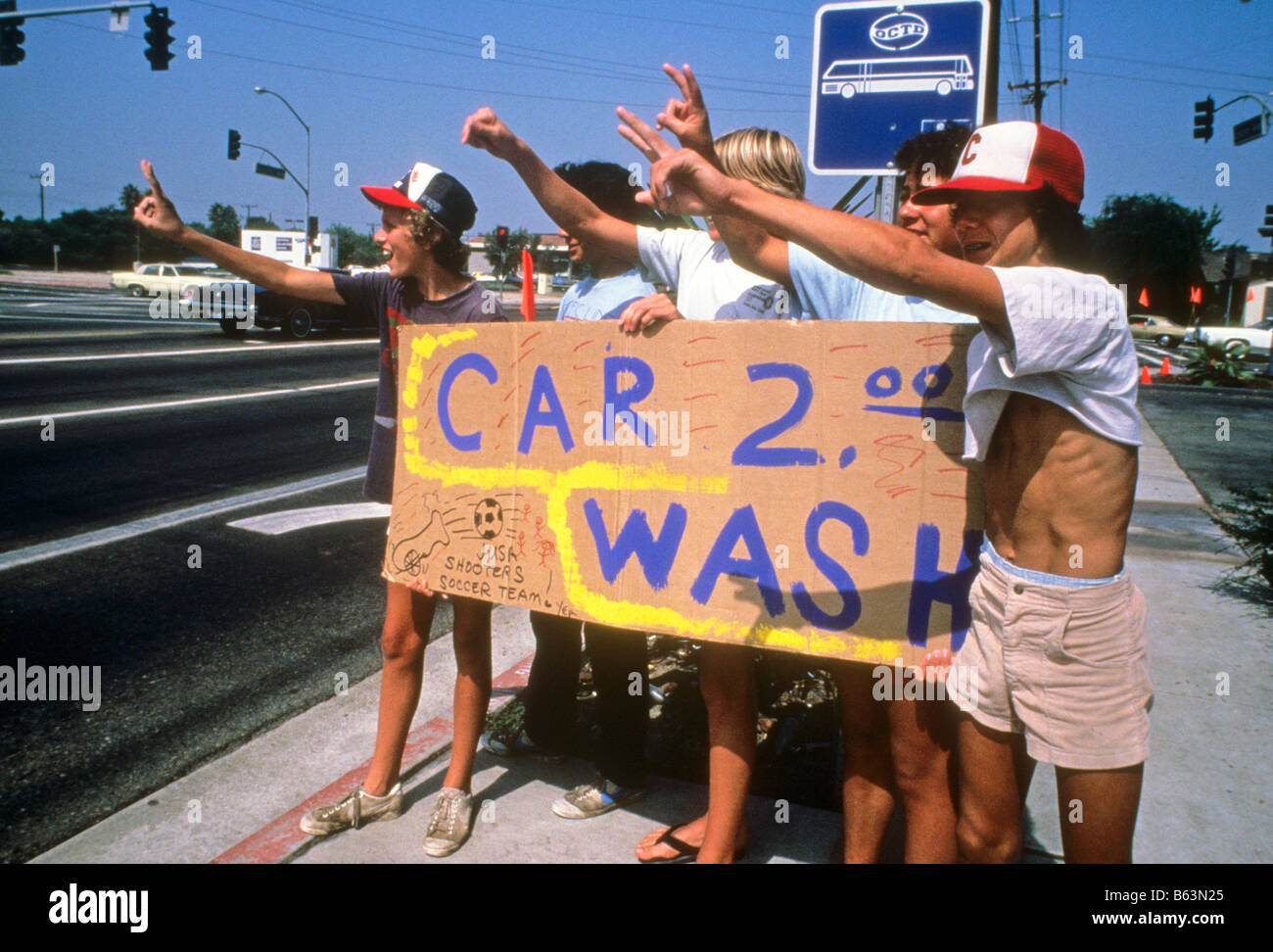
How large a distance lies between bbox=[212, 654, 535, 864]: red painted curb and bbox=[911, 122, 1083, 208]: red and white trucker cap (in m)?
2.57

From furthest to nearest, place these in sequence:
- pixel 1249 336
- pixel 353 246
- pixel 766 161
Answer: pixel 353 246 < pixel 1249 336 < pixel 766 161

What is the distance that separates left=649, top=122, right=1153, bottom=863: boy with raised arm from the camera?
1.71 metres

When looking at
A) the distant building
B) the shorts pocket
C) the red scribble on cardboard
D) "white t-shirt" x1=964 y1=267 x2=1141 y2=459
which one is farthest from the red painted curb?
the distant building

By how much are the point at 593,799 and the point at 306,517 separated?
4.60m

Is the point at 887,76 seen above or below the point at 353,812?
above

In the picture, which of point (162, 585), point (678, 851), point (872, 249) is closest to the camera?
point (872, 249)

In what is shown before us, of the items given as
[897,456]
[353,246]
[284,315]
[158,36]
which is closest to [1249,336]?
[284,315]

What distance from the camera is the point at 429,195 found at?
2.94 m

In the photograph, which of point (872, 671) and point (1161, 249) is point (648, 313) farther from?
point (1161, 249)

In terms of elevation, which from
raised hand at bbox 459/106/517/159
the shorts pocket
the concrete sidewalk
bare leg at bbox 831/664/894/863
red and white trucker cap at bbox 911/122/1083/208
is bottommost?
the concrete sidewalk

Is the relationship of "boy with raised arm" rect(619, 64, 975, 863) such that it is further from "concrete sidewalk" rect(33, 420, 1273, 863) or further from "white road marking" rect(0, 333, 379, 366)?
"white road marking" rect(0, 333, 379, 366)

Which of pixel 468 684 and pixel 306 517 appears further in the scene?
pixel 306 517

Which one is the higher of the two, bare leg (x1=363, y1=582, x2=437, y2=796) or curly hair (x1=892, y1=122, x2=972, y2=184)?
curly hair (x1=892, y1=122, x2=972, y2=184)
